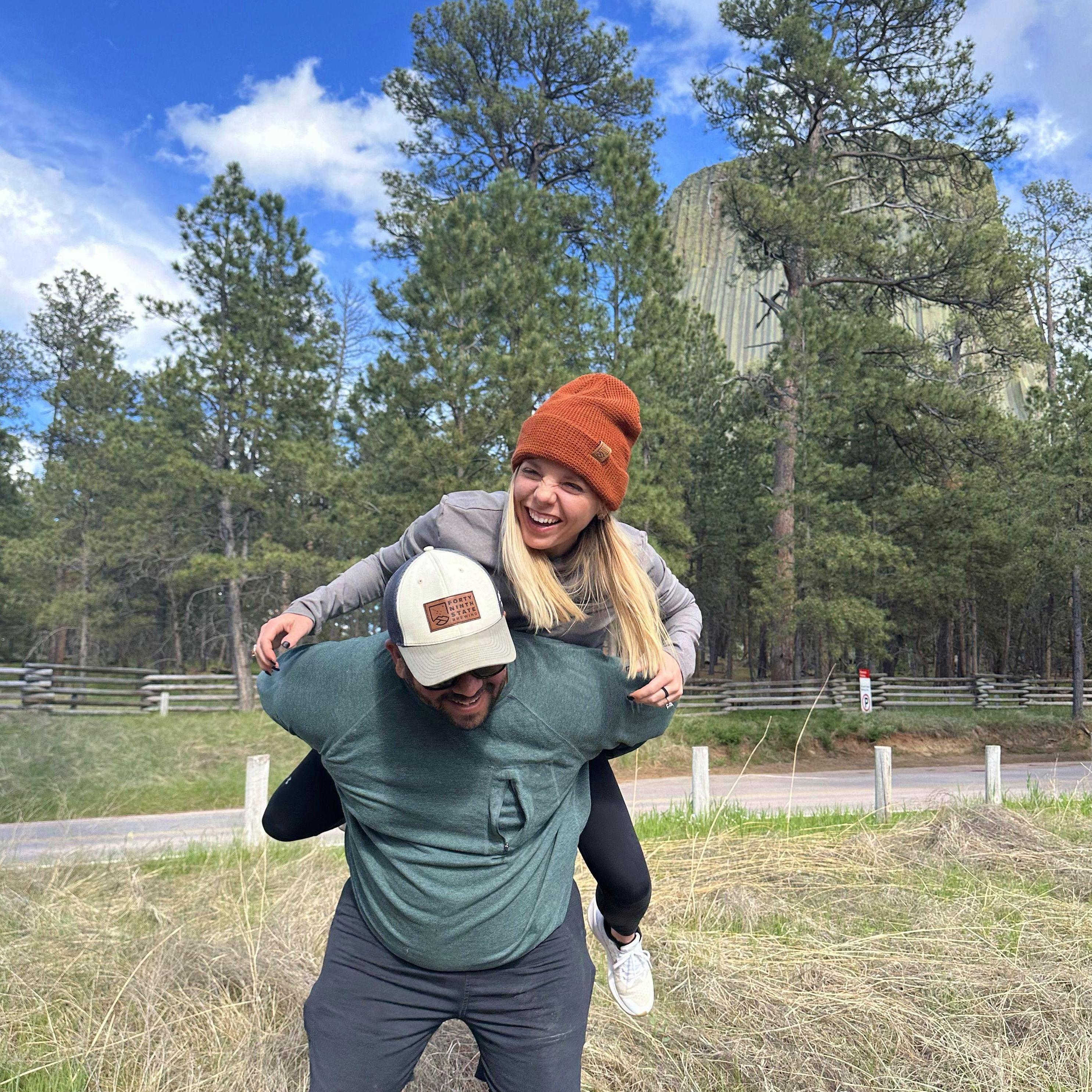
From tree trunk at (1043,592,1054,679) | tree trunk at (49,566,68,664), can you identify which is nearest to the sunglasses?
tree trunk at (49,566,68,664)

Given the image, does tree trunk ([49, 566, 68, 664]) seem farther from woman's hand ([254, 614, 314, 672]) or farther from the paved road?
woman's hand ([254, 614, 314, 672])

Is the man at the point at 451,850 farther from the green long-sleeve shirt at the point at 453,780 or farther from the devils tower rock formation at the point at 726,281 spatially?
the devils tower rock formation at the point at 726,281

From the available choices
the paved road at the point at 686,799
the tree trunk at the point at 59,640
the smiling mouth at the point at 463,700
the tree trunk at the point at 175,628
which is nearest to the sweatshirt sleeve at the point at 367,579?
the smiling mouth at the point at 463,700

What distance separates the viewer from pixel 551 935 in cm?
169

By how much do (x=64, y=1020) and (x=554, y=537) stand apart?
2533 millimetres

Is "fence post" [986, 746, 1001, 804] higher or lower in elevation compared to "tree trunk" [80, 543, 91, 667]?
lower

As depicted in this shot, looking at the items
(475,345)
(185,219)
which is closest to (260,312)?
(185,219)

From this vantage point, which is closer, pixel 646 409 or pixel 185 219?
pixel 646 409

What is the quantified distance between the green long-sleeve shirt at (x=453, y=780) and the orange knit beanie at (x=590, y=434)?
54cm

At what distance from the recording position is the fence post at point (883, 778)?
839 centimetres

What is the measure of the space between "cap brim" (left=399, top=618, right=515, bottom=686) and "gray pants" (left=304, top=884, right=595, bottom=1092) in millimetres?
578

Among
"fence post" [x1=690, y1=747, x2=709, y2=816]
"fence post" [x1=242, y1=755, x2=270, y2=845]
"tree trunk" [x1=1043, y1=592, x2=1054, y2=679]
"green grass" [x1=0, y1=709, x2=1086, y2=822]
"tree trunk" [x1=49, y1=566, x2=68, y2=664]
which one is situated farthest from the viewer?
"tree trunk" [x1=1043, y1=592, x2=1054, y2=679]

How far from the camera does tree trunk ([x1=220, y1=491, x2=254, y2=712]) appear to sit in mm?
21719

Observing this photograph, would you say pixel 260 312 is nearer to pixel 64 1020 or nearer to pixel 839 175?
pixel 839 175
